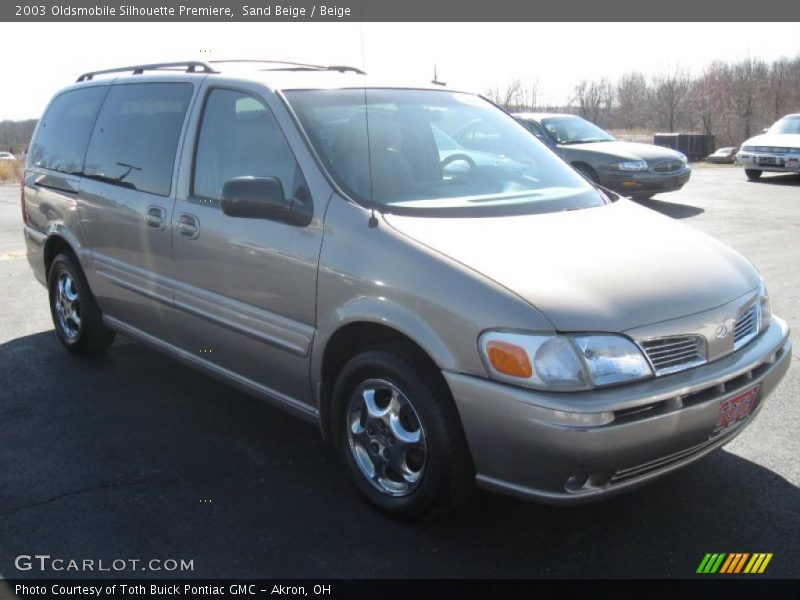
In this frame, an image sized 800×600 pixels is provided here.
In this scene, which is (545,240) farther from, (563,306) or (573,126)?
(573,126)

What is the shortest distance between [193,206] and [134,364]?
1.78m

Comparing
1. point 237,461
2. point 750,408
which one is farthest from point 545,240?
point 237,461

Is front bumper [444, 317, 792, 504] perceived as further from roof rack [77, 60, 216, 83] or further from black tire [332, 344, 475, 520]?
roof rack [77, 60, 216, 83]

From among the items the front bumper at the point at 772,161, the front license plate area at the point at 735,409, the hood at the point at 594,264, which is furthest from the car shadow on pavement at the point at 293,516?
the front bumper at the point at 772,161

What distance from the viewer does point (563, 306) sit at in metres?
2.84

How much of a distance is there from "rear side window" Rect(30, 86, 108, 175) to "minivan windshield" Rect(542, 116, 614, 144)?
9316mm

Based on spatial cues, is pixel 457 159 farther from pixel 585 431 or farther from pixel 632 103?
pixel 632 103

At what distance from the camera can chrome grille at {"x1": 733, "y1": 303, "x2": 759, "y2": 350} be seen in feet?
10.6

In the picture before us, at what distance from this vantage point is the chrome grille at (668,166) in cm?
1273

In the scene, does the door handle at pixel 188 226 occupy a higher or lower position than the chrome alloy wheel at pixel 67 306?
higher

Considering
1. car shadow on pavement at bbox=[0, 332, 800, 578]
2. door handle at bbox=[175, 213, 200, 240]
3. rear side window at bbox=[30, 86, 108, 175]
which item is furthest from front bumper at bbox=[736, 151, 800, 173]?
door handle at bbox=[175, 213, 200, 240]

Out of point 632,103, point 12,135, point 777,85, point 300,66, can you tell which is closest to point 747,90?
point 777,85

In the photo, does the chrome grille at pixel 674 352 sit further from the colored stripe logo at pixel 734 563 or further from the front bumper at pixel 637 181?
the front bumper at pixel 637 181

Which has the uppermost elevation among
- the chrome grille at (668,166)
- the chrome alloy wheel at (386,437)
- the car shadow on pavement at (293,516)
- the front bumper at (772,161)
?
the chrome grille at (668,166)
